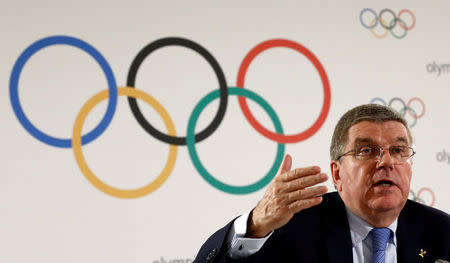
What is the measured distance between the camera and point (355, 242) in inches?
81.4

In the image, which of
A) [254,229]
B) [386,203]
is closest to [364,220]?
[386,203]

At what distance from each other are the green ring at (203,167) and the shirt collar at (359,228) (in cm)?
136

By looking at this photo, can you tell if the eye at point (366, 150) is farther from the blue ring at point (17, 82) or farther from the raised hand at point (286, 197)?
the blue ring at point (17, 82)

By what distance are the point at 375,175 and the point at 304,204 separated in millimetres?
489

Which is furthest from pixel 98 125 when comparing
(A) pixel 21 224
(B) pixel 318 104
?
(B) pixel 318 104

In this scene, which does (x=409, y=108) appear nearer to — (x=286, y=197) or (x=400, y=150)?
(x=400, y=150)

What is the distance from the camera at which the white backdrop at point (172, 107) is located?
2.98m

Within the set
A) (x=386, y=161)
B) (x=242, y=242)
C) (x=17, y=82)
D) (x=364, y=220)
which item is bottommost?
(x=364, y=220)

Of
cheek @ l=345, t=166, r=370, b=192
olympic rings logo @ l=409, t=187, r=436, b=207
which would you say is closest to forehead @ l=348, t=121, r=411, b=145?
cheek @ l=345, t=166, r=370, b=192

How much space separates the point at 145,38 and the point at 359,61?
1.53 metres

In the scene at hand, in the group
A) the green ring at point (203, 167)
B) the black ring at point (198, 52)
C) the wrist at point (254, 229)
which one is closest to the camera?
the wrist at point (254, 229)

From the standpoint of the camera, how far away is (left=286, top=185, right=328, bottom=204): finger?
5.41 ft

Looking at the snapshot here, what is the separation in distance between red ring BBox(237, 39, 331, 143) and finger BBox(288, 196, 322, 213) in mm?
1811

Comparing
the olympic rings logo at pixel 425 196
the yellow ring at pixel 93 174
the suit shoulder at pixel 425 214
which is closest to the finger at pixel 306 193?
the suit shoulder at pixel 425 214
